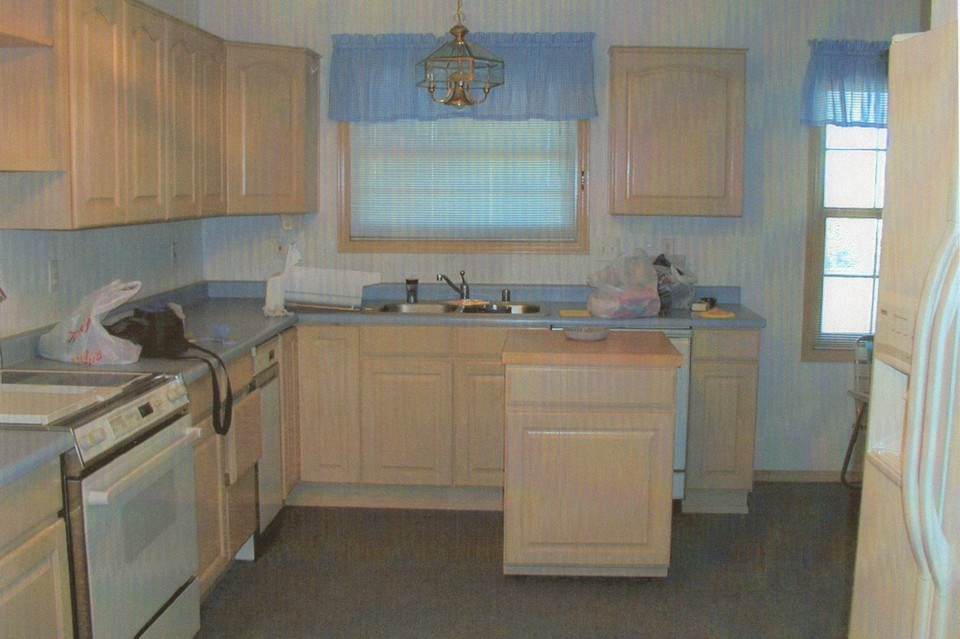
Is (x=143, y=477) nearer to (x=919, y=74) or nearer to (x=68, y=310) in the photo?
(x=68, y=310)

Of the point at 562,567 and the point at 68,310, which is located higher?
the point at 68,310

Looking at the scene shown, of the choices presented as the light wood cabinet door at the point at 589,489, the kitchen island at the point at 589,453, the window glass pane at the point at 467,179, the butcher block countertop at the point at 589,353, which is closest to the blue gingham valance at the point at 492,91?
the window glass pane at the point at 467,179

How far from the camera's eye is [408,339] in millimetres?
4375

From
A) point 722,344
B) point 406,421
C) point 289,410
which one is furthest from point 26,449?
point 722,344

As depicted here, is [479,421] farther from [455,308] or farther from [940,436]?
[940,436]

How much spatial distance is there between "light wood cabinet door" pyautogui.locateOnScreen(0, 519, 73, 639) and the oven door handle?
0.10 m

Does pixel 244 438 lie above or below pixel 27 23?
below

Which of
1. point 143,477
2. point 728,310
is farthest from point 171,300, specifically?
point 728,310

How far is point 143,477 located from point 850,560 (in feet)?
9.13

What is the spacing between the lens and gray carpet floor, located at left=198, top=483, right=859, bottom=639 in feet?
10.8

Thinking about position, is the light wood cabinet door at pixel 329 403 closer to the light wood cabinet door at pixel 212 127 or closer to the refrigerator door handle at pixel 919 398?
the light wood cabinet door at pixel 212 127

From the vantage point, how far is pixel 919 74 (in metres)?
2.00

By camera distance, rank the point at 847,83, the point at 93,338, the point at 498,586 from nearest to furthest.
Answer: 1. the point at 93,338
2. the point at 498,586
3. the point at 847,83

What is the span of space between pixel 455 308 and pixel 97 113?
86.6 inches
